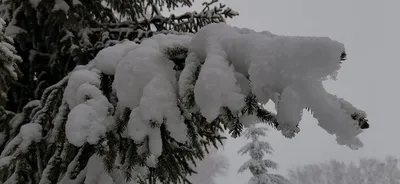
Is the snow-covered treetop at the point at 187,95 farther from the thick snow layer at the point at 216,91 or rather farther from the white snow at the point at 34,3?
the white snow at the point at 34,3

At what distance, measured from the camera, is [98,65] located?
5.58 ft

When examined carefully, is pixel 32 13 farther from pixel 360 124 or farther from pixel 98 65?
pixel 360 124

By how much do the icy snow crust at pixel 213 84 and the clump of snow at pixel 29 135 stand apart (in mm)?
313

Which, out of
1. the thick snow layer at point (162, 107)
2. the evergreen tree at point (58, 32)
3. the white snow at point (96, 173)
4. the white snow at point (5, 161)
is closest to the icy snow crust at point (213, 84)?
the thick snow layer at point (162, 107)

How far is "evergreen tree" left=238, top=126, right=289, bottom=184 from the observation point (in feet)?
35.7

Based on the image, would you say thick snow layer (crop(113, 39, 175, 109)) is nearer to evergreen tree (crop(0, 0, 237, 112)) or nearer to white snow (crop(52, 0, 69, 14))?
evergreen tree (crop(0, 0, 237, 112))

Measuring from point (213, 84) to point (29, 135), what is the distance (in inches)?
38.7

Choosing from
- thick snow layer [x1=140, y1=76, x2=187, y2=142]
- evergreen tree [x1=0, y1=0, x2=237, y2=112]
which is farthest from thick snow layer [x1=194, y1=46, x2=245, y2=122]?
evergreen tree [x1=0, y1=0, x2=237, y2=112]

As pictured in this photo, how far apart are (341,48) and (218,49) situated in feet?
1.43

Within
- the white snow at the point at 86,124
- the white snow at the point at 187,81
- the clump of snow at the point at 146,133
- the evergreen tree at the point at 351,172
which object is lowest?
the evergreen tree at the point at 351,172

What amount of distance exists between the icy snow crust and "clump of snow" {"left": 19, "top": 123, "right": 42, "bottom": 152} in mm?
313

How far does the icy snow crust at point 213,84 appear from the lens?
3.84 ft

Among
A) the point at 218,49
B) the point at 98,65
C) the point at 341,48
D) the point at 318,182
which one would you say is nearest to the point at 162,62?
the point at 218,49

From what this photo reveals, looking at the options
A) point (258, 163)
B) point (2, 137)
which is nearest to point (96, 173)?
point (2, 137)
